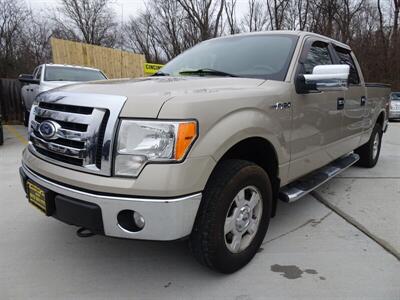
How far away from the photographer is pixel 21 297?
2252 mm

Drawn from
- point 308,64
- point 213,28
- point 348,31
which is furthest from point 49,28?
point 308,64

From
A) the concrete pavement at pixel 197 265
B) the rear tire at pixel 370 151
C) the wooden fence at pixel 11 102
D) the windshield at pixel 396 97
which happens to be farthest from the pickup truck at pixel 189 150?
the windshield at pixel 396 97

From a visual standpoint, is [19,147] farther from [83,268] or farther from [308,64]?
[308,64]

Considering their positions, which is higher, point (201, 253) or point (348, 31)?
point (348, 31)

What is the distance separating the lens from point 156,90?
222cm

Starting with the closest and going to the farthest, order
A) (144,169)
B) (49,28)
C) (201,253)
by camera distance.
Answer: (144,169)
(201,253)
(49,28)

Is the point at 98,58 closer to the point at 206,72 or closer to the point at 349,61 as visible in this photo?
the point at 349,61

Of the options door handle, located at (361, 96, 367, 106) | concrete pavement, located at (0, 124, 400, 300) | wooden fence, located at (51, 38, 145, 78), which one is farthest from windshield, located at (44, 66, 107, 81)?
door handle, located at (361, 96, 367, 106)

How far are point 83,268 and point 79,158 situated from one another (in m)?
0.99

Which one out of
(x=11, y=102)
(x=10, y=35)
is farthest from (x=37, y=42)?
→ (x=11, y=102)

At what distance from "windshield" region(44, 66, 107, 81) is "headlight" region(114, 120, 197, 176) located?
6.98 metres

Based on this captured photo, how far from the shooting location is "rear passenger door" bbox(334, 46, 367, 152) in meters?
4.02

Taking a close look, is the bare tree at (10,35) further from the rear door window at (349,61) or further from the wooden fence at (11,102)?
the rear door window at (349,61)

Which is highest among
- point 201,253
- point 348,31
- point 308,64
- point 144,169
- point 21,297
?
point 348,31
